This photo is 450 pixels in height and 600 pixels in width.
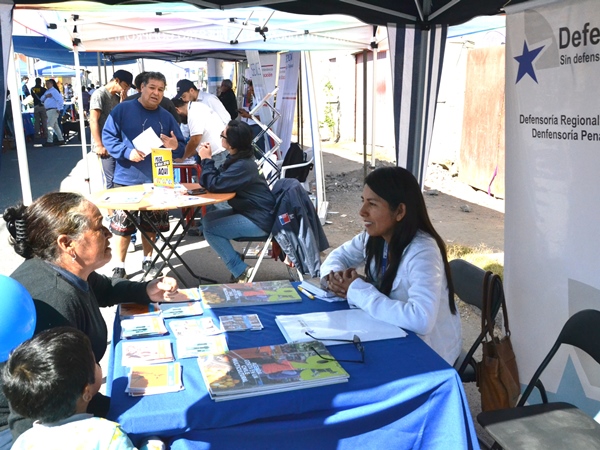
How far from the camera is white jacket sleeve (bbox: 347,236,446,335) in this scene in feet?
6.89

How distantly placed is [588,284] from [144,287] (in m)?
1.93

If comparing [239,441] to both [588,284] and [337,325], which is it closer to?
[337,325]

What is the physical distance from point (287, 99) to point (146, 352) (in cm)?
797

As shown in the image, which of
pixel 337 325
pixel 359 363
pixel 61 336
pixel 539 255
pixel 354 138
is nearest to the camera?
pixel 61 336

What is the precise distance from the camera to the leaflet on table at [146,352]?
1.79 metres

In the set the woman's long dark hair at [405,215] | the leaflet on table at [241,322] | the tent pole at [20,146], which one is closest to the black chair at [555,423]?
the woman's long dark hair at [405,215]

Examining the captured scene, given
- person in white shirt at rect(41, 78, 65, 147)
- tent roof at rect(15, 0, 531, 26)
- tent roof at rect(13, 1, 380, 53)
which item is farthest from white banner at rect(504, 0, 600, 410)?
person in white shirt at rect(41, 78, 65, 147)

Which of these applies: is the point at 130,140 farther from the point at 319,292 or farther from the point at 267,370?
the point at 267,370

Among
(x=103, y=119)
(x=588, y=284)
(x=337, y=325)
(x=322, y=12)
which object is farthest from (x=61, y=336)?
(x=103, y=119)

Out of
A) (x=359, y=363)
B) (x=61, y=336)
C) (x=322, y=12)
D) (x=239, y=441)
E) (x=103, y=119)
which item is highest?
(x=322, y=12)

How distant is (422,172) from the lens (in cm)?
398

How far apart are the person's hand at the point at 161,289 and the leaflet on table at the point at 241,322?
281 millimetres

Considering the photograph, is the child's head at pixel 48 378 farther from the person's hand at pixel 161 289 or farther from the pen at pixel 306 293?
the pen at pixel 306 293

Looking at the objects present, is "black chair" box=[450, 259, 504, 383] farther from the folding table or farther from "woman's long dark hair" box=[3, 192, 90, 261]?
the folding table
